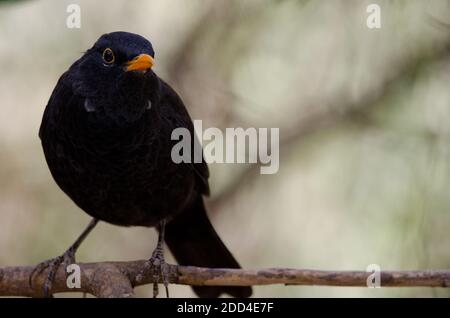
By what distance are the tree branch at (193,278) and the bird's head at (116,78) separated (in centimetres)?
97

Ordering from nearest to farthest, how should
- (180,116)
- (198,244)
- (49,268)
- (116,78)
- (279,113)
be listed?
(116,78) < (49,268) < (180,116) < (198,244) < (279,113)

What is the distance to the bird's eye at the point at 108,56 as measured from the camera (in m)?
4.76

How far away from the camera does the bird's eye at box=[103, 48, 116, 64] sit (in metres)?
4.76

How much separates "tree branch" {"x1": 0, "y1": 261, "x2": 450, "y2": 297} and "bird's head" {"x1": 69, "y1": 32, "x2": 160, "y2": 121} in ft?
3.18

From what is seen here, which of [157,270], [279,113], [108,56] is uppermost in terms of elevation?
[279,113]

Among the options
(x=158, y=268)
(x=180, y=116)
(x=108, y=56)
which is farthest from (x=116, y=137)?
(x=158, y=268)

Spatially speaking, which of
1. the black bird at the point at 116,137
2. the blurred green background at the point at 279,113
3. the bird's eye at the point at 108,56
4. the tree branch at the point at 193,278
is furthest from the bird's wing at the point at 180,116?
the blurred green background at the point at 279,113

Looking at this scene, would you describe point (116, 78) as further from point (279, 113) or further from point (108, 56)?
point (279, 113)

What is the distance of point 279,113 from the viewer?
22.5ft

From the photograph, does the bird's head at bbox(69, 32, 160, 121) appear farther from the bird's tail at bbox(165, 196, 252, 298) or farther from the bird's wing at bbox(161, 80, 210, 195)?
the bird's tail at bbox(165, 196, 252, 298)

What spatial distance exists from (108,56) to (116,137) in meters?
0.50

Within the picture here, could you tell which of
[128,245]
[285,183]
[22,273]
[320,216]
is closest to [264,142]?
[285,183]

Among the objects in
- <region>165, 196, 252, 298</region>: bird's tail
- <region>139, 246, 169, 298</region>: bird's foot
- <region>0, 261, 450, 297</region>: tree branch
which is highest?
<region>165, 196, 252, 298</region>: bird's tail

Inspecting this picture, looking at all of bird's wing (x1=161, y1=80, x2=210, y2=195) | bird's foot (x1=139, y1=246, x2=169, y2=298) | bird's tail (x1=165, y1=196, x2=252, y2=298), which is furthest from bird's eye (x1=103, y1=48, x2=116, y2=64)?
bird's tail (x1=165, y1=196, x2=252, y2=298)
